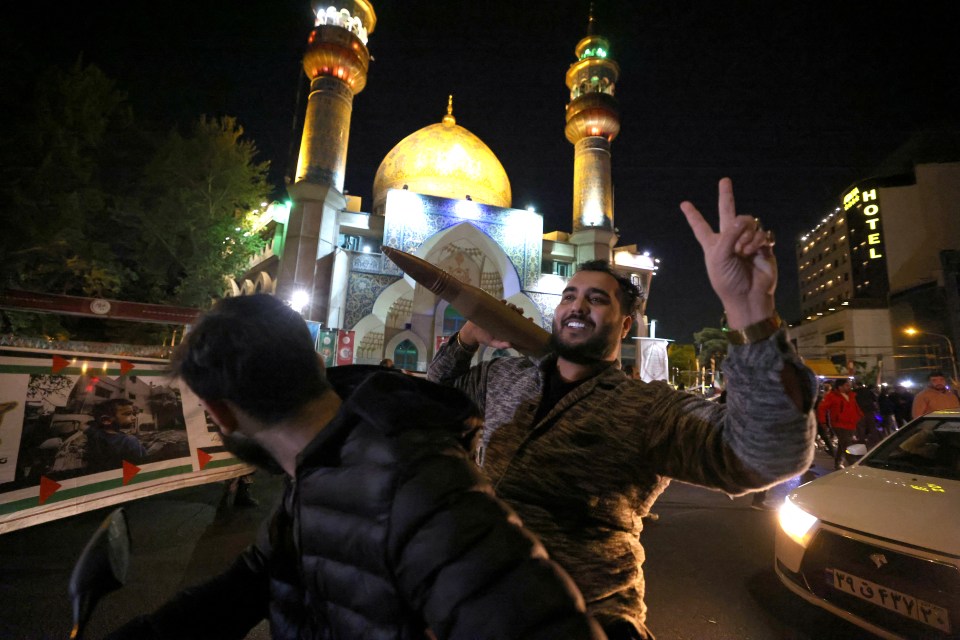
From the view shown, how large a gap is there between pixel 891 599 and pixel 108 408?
21.3 feet

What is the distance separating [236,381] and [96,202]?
19.6 meters

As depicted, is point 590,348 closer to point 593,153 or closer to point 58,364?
point 58,364

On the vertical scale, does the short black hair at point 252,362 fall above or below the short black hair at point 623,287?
below

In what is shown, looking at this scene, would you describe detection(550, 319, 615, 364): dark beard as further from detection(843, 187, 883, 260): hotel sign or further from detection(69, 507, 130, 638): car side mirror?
detection(843, 187, 883, 260): hotel sign

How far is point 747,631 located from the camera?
319cm

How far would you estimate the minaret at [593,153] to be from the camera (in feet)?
91.0

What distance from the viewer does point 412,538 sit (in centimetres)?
85

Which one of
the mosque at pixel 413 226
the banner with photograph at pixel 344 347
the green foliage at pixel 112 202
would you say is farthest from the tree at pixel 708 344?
the green foliage at pixel 112 202

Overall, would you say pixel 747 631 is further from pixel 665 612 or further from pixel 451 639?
pixel 451 639

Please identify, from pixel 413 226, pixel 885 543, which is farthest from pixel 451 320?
pixel 885 543

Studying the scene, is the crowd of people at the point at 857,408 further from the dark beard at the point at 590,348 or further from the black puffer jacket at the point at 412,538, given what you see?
the black puffer jacket at the point at 412,538

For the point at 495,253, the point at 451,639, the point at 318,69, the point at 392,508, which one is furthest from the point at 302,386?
the point at 318,69

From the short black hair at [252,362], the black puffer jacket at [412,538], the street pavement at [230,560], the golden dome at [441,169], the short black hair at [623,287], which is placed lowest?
the street pavement at [230,560]

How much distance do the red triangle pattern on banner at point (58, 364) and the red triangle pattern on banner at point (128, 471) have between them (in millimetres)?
1075
